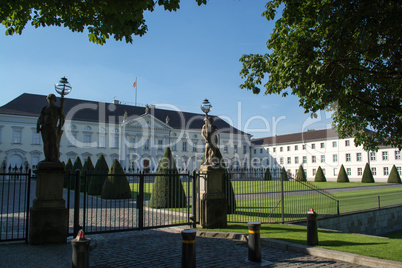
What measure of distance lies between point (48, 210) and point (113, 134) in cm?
5077

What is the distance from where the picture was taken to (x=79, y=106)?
55688 mm

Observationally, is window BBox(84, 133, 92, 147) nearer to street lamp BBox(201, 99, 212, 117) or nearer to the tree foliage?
street lamp BBox(201, 99, 212, 117)

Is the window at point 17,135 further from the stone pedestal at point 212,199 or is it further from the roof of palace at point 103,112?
the stone pedestal at point 212,199

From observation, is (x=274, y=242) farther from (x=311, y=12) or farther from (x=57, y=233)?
(x=311, y=12)

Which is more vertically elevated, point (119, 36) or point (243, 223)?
point (119, 36)

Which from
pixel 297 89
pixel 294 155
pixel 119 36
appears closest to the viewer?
pixel 119 36

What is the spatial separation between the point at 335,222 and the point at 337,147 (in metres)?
52.0

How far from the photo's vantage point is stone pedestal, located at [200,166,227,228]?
395 inches

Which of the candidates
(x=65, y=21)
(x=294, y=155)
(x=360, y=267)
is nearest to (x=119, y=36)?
(x=65, y=21)

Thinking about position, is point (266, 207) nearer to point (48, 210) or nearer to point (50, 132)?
point (48, 210)

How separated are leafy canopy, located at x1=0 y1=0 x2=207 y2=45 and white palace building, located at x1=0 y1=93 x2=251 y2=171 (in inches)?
1581

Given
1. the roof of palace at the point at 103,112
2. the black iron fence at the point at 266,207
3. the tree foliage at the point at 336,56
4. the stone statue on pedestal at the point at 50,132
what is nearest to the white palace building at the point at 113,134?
the roof of palace at the point at 103,112

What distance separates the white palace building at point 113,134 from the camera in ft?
156

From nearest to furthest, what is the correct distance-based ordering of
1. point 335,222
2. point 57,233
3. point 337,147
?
point 57,233 → point 335,222 → point 337,147
